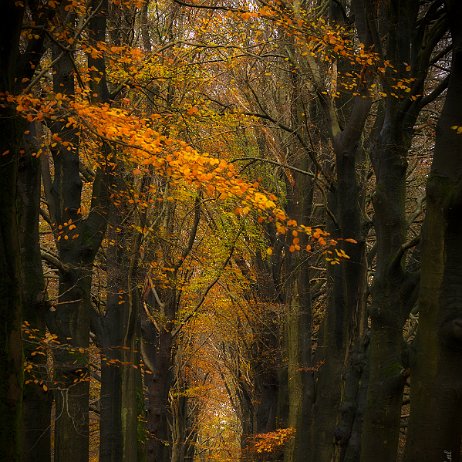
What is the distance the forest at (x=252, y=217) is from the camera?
756cm

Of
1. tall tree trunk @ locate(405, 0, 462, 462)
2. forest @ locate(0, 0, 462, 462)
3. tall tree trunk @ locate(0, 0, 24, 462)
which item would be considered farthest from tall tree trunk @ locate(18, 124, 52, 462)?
tall tree trunk @ locate(405, 0, 462, 462)

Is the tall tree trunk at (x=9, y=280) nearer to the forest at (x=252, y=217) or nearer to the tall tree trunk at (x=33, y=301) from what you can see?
the forest at (x=252, y=217)

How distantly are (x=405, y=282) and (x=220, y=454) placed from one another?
164 ft

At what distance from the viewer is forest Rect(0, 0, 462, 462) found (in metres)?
7.56

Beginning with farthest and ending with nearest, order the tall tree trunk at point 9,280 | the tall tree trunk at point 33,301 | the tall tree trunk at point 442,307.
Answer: the tall tree trunk at point 33,301 < the tall tree trunk at point 442,307 < the tall tree trunk at point 9,280

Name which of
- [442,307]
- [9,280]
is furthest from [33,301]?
[442,307]

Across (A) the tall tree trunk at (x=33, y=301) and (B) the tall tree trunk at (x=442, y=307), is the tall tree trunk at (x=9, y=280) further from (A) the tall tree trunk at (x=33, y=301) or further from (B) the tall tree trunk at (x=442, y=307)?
(B) the tall tree trunk at (x=442, y=307)

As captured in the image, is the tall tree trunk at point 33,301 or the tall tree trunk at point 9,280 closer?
the tall tree trunk at point 9,280

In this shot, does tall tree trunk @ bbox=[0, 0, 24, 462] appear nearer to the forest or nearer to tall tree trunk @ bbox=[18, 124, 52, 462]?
the forest

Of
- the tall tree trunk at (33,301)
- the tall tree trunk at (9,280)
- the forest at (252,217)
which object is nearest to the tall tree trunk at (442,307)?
the forest at (252,217)

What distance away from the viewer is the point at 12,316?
22.8ft

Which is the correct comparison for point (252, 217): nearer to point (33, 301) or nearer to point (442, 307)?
point (33, 301)

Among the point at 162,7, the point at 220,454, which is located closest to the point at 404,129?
the point at 162,7

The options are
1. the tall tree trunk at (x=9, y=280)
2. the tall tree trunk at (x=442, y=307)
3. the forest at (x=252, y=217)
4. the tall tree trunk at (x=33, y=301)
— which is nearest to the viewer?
the tall tree trunk at (x=9, y=280)
